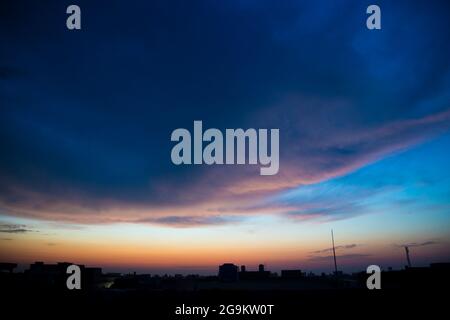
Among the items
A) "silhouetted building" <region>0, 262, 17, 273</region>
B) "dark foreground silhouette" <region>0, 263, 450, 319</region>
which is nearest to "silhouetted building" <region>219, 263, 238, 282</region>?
"dark foreground silhouette" <region>0, 263, 450, 319</region>

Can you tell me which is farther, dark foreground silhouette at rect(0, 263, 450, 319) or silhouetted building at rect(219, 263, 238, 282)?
silhouetted building at rect(219, 263, 238, 282)

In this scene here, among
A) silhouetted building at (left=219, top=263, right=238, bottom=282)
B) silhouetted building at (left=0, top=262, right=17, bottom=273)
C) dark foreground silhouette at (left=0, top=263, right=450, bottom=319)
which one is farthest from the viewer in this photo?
silhouetted building at (left=219, top=263, right=238, bottom=282)

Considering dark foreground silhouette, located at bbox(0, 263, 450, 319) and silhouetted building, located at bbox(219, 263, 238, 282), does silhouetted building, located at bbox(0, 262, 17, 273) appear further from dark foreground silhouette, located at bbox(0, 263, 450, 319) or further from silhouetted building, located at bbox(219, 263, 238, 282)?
silhouetted building, located at bbox(219, 263, 238, 282)

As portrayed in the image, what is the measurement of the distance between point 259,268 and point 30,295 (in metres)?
39.4

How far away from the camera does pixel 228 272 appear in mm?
45188

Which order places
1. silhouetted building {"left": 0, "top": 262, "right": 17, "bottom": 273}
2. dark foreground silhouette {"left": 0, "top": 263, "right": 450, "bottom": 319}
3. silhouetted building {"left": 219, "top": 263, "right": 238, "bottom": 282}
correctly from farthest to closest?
silhouetted building {"left": 219, "top": 263, "right": 238, "bottom": 282}, silhouetted building {"left": 0, "top": 262, "right": 17, "bottom": 273}, dark foreground silhouette {"left": 0, "top": 263, "right": 450, "bottom": 319}

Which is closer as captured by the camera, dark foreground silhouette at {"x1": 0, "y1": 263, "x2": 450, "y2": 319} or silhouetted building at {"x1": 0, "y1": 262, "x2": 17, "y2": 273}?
dark foreground silhouette at {"x1": 0, "y1": 263, "x2": 450, "y2": 319}

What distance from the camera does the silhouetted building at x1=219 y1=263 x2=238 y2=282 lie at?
44.0 meters
